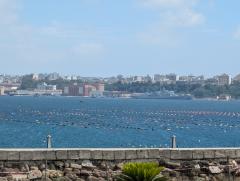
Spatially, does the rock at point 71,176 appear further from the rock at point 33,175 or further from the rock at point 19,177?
the rock at point 19,177

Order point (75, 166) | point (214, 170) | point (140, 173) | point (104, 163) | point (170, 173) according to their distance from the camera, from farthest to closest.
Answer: point (214, 170) → point (170, 173) → point (104, 163) → point (75, 166) → point (140, 173)

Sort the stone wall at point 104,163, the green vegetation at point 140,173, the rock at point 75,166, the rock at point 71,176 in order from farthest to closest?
the rock at point 75,166, the rock at point 71,176, the stone wall at point 104,163, the green vegetation at point 140,173

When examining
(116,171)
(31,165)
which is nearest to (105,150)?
(116,171)

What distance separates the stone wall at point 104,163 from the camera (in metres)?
17.5

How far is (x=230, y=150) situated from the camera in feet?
62.3

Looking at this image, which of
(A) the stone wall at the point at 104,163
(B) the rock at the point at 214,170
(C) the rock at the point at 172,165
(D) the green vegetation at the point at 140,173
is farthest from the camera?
(B) the rock at the point at 214,170

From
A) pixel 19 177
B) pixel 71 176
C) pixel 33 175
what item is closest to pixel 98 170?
pixel 71 176

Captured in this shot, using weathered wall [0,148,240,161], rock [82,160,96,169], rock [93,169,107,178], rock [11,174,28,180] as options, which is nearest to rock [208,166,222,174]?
weathered wall [0,148,240,161]

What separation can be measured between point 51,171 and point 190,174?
3.65 m

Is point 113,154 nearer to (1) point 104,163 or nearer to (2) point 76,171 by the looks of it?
(1) point 104,163

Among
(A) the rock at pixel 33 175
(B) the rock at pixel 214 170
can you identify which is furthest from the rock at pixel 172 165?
(A) the rock at pixel 33 175

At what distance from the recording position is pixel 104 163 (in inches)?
713

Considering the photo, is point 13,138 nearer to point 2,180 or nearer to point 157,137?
point 157,137

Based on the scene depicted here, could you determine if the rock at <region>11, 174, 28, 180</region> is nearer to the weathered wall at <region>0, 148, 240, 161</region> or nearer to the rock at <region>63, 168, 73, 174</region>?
the weathered wall at <region>0, 148, 240, 161</region>
